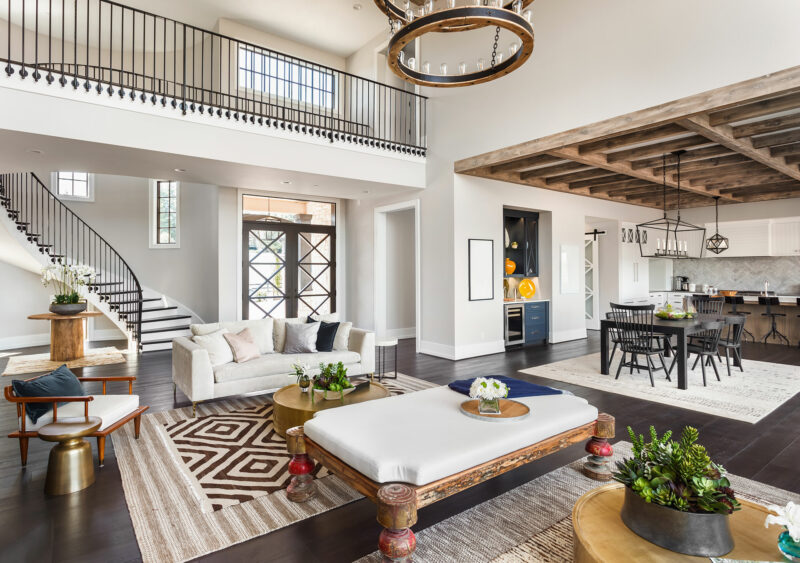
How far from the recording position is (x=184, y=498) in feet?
8.46

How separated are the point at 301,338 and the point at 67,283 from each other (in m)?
4.91

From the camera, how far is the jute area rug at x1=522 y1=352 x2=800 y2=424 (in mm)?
4344

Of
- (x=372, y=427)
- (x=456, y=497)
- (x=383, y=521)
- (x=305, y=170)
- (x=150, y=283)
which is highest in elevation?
(x=305, y=170)

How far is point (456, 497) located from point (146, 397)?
12.3 feet

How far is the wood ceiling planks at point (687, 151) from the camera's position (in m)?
4.06

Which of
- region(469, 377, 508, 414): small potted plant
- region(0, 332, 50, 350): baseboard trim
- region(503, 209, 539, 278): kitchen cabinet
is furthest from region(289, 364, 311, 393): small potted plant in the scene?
region(0, 332, 50, 350): baseboard trim

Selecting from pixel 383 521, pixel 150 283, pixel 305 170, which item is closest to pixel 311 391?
pixel 383 521

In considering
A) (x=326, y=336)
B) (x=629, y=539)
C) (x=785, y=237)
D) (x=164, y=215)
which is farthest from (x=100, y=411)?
(x=785, y=237)

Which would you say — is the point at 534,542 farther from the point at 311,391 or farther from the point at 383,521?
the point at 311,391

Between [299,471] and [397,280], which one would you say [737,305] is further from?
[299,471]

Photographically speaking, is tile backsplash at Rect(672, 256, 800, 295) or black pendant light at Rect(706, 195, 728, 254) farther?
tile backsplash at Rect(672, 256, 800, 295)

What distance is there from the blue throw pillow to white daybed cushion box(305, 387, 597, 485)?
5.86 feet

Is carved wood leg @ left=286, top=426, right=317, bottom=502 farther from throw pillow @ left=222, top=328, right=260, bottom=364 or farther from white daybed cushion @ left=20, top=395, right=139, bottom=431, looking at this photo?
throw pillow @ left=222, top=328, right=260, bottom=364

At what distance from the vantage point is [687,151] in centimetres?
587
